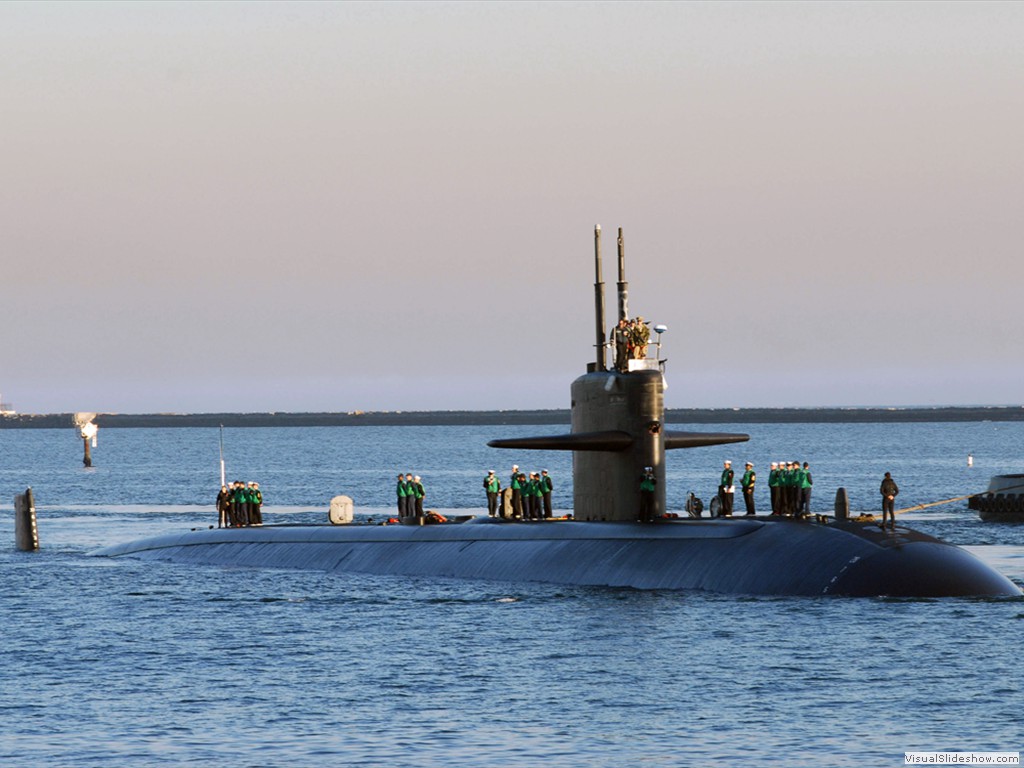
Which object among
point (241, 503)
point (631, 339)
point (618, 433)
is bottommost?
point (241, 503)

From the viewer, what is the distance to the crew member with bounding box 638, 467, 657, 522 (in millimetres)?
33750

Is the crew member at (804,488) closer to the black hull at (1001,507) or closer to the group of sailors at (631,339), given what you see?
the group of sailors at (631,339)

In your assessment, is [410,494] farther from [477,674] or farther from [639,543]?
[477,674]

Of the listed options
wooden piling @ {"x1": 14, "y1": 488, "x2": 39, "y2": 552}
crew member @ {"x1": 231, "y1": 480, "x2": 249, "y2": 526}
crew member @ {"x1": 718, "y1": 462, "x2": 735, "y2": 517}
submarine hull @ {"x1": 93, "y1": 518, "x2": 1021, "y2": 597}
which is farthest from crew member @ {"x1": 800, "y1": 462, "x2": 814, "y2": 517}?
wooden piling @ {"x1": 14, "y1": 488, "x2": 39, "y2": 552}

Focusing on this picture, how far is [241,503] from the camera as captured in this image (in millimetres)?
46812

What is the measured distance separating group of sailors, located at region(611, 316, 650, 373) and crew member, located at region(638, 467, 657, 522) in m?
2.13

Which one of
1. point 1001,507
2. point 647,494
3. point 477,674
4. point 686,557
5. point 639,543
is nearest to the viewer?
point 477,674

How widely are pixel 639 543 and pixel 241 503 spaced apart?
1687cm

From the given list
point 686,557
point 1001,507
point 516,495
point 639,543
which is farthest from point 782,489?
point 1001,507

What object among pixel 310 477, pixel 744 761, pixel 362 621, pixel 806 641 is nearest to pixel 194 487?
pixel 310 477

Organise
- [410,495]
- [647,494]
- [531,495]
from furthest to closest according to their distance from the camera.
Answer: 1. [410,495]
2. [531,495]
3. [647,494]

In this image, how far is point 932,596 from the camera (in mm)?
30031

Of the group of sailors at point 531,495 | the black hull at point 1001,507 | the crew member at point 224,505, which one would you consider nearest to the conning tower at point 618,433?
the group of sailors at point 531,495

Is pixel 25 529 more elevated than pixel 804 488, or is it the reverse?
pixel 804 488
